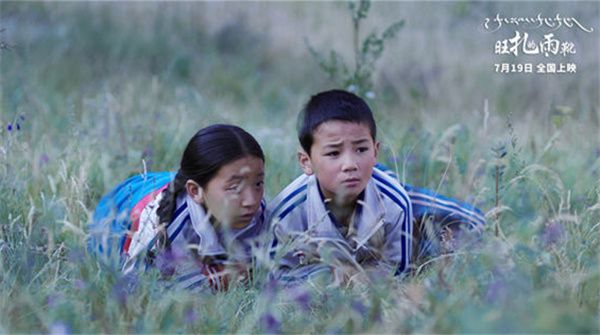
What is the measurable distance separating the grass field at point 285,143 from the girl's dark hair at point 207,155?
0.37 metres

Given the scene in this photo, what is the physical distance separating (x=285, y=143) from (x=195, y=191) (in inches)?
67.8

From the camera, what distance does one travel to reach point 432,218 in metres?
3.90

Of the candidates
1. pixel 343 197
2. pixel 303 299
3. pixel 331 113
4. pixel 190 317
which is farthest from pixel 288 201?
pixel 190 317

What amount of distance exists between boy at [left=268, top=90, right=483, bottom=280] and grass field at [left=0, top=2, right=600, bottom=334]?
0.79 feet

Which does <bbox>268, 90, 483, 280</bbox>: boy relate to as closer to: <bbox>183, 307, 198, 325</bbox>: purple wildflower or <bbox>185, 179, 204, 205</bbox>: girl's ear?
<bbox>185, 179, 204, 205</bbox>: girl's ear

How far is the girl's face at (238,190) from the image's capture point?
3.62 m

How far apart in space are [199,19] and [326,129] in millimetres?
6482

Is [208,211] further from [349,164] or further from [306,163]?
[349,164]

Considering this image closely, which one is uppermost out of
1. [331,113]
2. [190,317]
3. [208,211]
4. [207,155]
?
[331,113]

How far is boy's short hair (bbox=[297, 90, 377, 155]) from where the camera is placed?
381cm

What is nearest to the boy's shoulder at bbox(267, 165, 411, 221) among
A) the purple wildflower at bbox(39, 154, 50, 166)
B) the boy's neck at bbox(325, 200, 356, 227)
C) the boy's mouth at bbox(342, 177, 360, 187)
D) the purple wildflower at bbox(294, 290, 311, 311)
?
the boy's neck at bbox(325, 200, 356, 227)

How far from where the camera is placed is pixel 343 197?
370cm

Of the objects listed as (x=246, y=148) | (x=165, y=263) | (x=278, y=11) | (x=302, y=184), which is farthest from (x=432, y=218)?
(x=278, y=11)

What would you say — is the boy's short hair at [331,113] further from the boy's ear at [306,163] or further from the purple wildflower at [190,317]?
the purple wildflower at [190,317]
